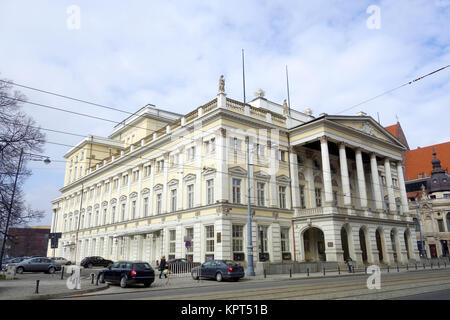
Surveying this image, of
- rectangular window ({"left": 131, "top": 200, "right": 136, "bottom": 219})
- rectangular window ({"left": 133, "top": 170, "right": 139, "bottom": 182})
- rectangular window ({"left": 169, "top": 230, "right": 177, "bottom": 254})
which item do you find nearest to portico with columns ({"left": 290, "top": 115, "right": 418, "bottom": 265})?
rectangular window ({"left": 169, "top": 230, "right": 177, "bottom": 254})

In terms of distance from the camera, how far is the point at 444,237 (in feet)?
255

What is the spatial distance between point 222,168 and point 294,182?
10063 mm

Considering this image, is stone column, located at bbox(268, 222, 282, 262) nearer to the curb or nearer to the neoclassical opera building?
the neoclassical opera building

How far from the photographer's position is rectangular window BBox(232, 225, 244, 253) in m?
31.4

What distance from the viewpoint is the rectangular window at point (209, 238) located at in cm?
3158

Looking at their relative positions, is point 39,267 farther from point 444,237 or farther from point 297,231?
point 444,237

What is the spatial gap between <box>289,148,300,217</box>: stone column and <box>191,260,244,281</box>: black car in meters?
15.1

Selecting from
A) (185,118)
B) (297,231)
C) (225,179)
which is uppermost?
(185,118)

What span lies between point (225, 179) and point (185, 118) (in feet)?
32.5

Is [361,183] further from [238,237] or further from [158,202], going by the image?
[158,202]

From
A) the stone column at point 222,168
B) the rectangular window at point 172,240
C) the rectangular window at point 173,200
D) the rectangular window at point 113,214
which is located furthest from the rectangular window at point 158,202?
the rectangular window at point 113,214

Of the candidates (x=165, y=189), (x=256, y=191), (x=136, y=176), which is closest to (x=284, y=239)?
(x=256, y=191)
